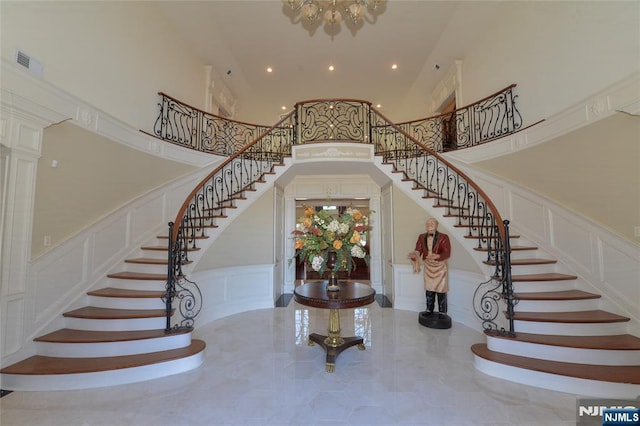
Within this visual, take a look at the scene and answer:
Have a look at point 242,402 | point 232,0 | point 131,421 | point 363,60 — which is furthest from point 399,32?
point 131,421

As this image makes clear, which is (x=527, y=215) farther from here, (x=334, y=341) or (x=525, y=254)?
(x=334, y=341)

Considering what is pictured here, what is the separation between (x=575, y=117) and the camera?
336cm

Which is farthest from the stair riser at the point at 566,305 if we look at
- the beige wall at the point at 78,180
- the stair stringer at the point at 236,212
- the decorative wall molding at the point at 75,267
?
the beige wall at the point at 78,180

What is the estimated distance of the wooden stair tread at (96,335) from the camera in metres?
2.96

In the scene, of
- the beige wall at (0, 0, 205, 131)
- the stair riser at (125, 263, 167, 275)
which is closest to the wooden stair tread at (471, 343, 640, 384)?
A: the stair riser at (125, 263, 167, 275)

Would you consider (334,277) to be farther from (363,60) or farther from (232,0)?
(363,60)

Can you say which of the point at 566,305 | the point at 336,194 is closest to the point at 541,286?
the point at 566,305

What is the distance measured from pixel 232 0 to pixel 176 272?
5.09 metres

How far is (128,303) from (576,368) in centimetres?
→ 509

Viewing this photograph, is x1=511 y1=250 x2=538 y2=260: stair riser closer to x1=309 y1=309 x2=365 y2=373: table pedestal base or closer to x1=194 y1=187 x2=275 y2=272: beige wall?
x1=309 y1=309 x2=365 y2=373: table pedestal base

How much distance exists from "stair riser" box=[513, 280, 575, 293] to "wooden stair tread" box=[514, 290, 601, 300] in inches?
2.0

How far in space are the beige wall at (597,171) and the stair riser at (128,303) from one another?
5648 millimetres

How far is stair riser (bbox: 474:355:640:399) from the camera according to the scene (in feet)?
8.08

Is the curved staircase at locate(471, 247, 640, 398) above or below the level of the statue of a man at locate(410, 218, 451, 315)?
below
